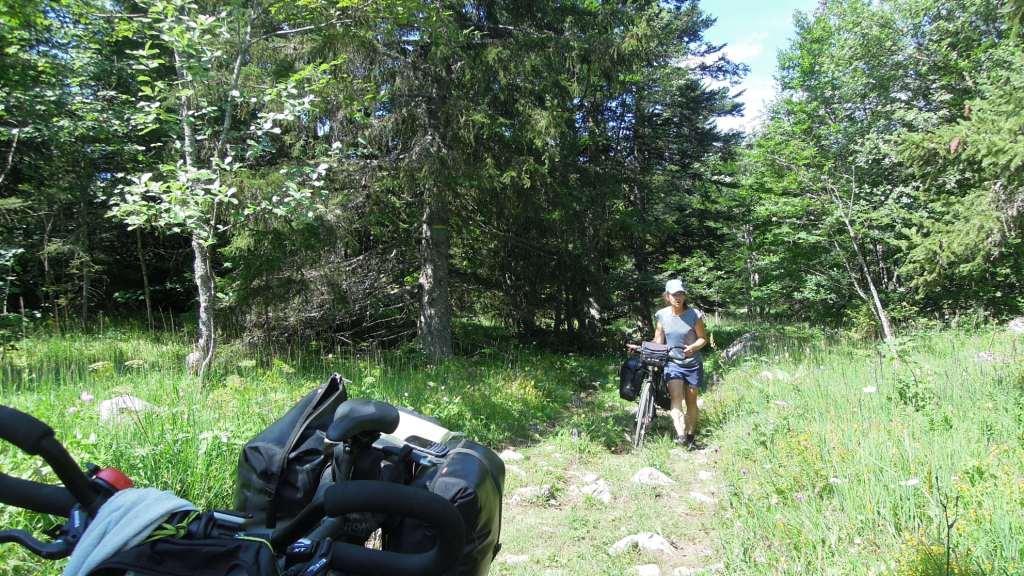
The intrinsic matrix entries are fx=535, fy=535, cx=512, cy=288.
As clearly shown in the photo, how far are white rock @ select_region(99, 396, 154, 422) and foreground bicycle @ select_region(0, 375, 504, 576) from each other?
3315 mm

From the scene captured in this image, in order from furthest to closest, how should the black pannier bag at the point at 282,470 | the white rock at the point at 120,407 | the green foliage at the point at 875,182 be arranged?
the green foliage at the point at 875,182 < the white rock at the point at 120,407 < the black pannier bag at the point at 282,470

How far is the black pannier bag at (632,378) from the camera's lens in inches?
248

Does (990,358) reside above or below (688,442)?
above

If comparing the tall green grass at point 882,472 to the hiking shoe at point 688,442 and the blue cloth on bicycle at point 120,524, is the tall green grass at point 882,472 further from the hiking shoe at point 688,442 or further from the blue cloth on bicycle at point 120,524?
the blue cloth on bicycle at point 120,524

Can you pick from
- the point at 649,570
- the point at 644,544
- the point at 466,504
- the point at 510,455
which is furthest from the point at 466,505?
the point at 510,455

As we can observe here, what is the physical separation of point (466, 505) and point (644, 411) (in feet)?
17.2

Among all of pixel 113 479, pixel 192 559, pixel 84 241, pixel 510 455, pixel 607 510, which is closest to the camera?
pixel 192 559

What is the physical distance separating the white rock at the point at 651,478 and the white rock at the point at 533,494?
84cm

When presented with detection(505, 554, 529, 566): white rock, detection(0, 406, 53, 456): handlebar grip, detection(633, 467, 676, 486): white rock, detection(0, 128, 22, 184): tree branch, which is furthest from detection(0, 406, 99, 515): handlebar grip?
detection(0, 128, 22, 184): tree branch

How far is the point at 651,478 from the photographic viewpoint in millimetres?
4941

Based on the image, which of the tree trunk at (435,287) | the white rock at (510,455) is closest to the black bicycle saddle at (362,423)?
the white rock at (510,455)

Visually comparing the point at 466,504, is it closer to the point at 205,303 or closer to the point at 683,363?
the point at 683,363

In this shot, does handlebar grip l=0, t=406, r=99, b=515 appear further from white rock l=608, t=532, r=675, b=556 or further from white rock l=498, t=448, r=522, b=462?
white rock l=498, t=448, r=522, b=462

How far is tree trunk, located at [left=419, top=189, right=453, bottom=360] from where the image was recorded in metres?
9.33
